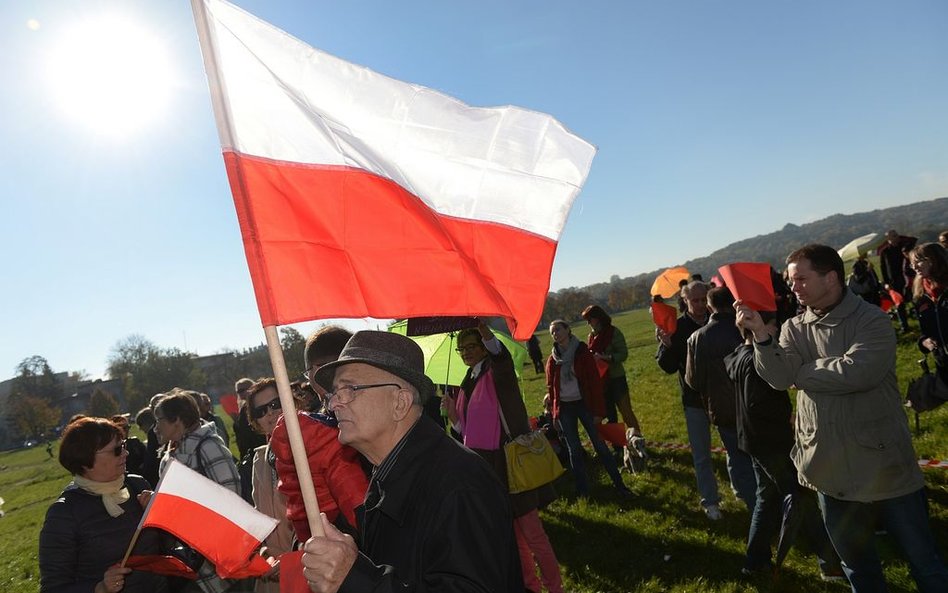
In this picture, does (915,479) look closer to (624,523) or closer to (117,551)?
(624,523)

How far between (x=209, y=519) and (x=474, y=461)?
129 cm

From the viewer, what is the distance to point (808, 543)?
5250mm

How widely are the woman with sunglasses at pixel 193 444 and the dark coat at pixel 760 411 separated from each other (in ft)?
13.2

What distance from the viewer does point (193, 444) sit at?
455 centimetres

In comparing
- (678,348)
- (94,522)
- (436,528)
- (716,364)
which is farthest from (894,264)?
(94,522)

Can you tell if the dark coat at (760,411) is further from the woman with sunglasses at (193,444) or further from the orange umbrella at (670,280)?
the orange umbrella at (670,280)

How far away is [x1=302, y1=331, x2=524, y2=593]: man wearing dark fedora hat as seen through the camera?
177 cm

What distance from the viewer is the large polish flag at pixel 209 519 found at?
2.44 m

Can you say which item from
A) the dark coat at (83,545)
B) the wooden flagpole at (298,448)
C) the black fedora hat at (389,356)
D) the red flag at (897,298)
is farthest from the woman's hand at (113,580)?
the red flag at (897,298)

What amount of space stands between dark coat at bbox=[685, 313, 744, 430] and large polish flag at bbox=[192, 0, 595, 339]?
9.43ft

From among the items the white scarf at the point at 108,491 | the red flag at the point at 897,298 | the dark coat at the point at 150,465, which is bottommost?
the red flag at the point at 897,298

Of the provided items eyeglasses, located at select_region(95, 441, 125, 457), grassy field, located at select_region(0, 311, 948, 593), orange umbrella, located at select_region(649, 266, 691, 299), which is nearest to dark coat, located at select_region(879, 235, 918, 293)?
grassy field, located at select_region(0, 311, 948, 593)

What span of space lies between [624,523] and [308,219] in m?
5.52

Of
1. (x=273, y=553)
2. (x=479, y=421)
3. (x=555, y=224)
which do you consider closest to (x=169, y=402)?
(x=273, y=553)
